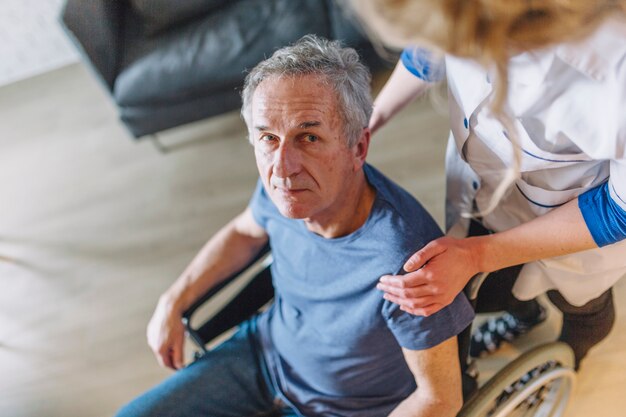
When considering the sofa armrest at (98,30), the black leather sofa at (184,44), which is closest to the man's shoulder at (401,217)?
the black leather sofa at (184,44)

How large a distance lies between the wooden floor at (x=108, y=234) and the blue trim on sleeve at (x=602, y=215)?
3.05 feet

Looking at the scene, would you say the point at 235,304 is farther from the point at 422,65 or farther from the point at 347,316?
the point at 422,65

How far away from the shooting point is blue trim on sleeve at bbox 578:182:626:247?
90 cm

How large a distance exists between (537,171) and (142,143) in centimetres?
215

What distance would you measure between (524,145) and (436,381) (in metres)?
0.50

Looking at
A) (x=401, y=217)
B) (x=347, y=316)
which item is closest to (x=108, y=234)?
(x=347, y=316)

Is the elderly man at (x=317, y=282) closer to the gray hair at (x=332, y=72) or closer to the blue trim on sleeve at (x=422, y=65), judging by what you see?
the gray hair at (x=332, y=72)

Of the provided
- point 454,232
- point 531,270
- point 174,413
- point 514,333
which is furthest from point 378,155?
point 174,413

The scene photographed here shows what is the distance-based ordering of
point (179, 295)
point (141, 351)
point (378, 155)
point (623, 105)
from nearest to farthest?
1. point (623, 105)
2. point (179, 295)
3. point (141, 351)
4. point (378, 155)

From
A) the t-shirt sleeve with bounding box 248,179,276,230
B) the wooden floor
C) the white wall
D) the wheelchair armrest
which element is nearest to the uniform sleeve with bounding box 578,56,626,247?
the t-shirt sleeve with bounding box 248,179,276,230

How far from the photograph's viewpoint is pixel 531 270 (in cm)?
117

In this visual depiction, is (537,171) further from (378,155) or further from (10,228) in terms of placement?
(10,228)

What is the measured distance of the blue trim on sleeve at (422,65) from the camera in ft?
3.55

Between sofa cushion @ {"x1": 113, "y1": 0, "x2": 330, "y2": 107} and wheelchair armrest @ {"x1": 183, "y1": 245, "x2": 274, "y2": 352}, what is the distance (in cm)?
102
